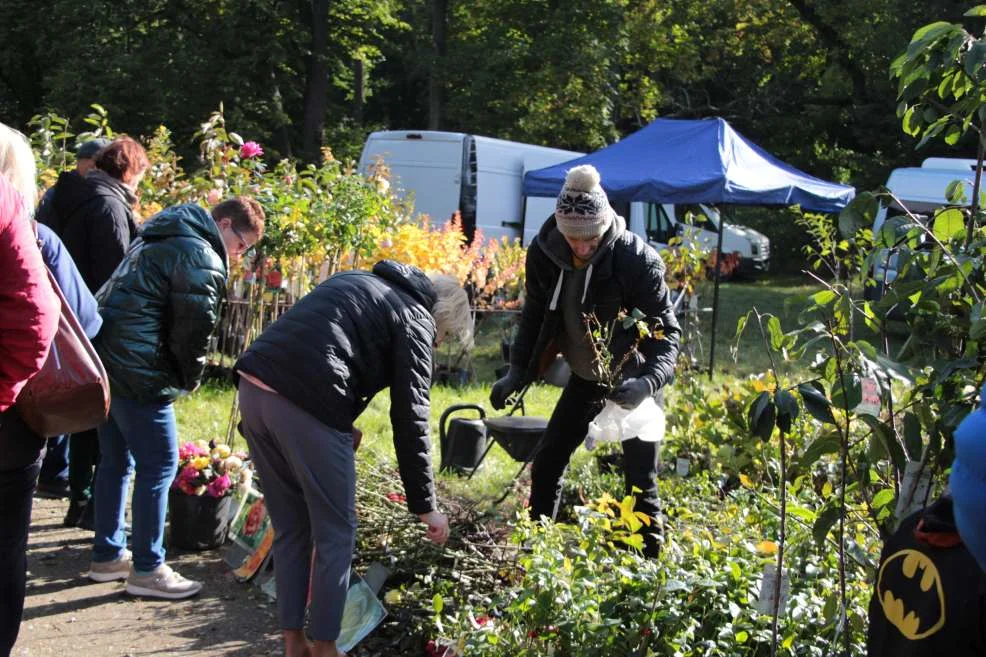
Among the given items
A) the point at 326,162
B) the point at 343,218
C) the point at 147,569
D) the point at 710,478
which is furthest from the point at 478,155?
the point at 147,569

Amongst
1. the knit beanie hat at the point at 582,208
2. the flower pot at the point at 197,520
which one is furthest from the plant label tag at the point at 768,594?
the flower pot at the point at 197,520

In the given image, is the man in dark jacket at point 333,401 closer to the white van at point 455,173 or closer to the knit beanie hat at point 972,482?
the knit beanie hat at point 972,482

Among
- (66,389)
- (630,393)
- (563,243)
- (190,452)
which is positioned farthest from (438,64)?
(66,389)

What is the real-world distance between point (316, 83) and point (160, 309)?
22186 mm

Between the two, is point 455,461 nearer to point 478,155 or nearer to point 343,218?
point 343,218

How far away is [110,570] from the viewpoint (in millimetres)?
4535

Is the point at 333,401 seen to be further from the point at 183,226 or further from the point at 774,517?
the point at 774,517

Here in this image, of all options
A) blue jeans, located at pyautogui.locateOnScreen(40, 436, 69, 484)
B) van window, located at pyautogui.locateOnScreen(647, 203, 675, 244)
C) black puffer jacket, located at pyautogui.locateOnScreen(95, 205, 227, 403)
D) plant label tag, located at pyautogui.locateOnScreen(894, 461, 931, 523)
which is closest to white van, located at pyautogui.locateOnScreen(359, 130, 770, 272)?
van window, located at pyautogui.locateOnScreen(647, 203, 675, 244)

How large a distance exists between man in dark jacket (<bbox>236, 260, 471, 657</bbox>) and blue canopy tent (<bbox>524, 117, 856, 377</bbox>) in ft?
22.3

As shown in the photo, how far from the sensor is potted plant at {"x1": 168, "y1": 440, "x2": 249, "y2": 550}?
4965 millimetres

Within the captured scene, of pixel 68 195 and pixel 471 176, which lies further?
pixel 471 176

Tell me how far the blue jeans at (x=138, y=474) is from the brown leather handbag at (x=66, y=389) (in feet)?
3.23

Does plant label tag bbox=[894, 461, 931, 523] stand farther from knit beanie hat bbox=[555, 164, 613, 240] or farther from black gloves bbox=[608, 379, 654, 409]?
knit beanie hat bbox=[555, 164, 613, 240]

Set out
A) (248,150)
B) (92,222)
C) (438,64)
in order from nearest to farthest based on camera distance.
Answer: (92,222) < (248,150) < (438,64)
